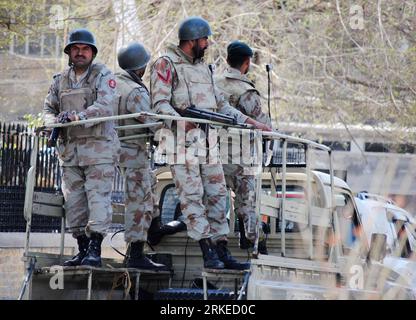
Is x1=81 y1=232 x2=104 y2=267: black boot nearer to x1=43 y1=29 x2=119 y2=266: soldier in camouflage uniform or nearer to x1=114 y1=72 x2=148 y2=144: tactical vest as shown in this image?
x1=43 y1=29 x2=119 y2=266: soldier in camouflage uniform

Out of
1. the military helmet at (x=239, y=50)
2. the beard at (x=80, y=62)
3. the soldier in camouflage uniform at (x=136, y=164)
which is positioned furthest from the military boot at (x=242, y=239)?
the beard at (x=80, y=62)

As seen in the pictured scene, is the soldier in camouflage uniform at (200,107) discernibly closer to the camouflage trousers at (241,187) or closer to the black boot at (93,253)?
the camouflage trousers at (241,187)

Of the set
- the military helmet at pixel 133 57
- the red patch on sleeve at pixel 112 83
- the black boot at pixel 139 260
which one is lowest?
the black boot at pixel 139 260

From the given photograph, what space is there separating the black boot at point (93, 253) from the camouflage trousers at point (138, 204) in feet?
1.67

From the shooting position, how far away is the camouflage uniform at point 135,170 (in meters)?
8.50

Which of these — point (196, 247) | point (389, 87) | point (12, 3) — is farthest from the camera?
point (389, 87)

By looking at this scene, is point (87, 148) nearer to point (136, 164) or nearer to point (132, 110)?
point (136, 164)

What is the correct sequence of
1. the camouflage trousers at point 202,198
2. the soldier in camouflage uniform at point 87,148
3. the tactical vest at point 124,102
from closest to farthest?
the camouflage trousers at point 202,198 < the soldier in camouflage uniform at point 87,148 < the tactical vest at point 124,102

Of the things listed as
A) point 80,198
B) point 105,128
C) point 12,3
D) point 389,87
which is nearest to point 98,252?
point 80,198

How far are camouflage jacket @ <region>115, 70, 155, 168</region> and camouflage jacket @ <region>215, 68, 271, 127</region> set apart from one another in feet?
2.62
